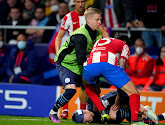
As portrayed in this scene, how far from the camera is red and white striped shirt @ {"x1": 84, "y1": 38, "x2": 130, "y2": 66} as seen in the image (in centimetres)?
576

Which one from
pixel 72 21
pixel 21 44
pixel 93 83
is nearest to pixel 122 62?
pixel 93 83

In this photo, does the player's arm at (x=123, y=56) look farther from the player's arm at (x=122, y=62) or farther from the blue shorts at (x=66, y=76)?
the blue shorts at (x=66, y=76)

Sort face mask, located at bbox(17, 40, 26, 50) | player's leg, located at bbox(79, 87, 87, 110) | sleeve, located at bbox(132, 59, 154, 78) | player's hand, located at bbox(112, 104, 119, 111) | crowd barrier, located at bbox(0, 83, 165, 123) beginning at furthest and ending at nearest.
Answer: face mask, located at bbox(17, 40, 26, 50)
sleeve, located at bbox(132, 59, 154, 78)
crowd barrier, located at bbox(0, 83, 165, 123)
player's leg, located at bbox(79, 87, 87, 110)
player's hand, located at bbox(112, 104, 119, 111)

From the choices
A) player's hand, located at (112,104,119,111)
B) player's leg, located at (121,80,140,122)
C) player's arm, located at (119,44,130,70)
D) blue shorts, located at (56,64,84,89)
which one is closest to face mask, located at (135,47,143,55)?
blue shorts, located at (56,64,84,89)

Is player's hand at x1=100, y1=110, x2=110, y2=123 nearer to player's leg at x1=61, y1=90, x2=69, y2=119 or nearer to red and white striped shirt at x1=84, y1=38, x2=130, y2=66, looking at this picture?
red and white striped shirt at x1=84, y1=38, x2=130, y2=66

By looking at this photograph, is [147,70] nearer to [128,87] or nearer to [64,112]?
[64,112]

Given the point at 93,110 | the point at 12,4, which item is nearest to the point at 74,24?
the point at 93,110

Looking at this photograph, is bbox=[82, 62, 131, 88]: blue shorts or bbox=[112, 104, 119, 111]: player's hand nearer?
bbox=[82, 62, 131, 88]: blue shorts

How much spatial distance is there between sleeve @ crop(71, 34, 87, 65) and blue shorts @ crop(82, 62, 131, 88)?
21cm

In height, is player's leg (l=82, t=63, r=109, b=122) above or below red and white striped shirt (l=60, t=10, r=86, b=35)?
below

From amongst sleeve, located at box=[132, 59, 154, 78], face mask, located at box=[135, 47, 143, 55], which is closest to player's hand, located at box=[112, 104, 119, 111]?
sleeve, located at box=[132, 59, 154, 78]

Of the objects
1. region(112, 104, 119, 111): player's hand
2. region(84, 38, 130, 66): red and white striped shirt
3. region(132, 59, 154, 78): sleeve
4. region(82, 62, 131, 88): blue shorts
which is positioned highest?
region(84, 38, 130, 66): red and white striped shirt

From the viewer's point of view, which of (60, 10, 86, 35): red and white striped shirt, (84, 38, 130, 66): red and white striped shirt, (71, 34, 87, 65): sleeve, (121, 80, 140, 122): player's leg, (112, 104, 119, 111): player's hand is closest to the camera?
(121, 80, 140, 122): player's leg

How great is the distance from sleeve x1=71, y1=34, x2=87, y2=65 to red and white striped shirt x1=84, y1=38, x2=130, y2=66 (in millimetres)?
162
